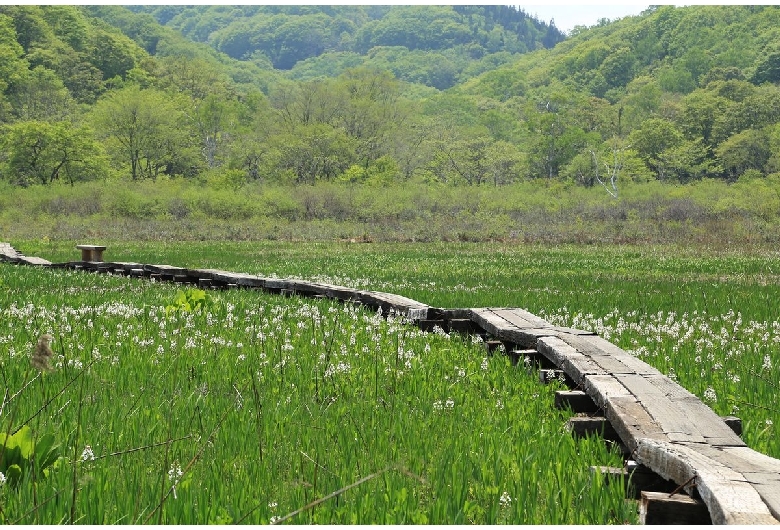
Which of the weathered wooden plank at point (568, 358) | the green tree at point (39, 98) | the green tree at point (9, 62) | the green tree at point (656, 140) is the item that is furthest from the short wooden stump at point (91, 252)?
the green tree at point (656, 140)

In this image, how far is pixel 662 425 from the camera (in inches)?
193

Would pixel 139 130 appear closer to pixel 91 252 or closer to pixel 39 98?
pixel 39 98

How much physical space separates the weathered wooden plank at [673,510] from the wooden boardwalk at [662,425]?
0.05 ft

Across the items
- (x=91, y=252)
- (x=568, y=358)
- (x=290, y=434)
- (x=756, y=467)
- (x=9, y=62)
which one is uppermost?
(x=9, y=62)

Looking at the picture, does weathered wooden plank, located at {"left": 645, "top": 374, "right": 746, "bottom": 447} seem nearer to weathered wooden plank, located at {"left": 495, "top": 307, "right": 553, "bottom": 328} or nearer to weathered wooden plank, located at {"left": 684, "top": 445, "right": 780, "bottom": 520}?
weathered wooden plank, located at {"left": 684, "top": 445, "right": 780, "bottom": 520}

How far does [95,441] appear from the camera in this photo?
195 inches

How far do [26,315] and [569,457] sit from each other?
890cm

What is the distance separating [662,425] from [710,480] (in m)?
1.36

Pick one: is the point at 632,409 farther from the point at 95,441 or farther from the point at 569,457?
the point at 95,441

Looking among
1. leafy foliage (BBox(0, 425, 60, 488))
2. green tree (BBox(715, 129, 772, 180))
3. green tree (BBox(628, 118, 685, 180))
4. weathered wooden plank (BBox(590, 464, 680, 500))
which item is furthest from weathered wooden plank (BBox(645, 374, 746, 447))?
green tree (BBox(628, 118, 685, 180))

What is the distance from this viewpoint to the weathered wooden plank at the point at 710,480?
3.15 meters

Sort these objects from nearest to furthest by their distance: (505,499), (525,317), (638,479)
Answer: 1. (505,499)
2. (638,479)
3. (525,317)

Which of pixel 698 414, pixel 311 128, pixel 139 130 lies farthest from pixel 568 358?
pixel 139 130

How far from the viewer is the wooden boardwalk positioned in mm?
3416
